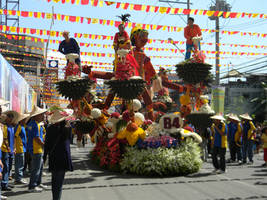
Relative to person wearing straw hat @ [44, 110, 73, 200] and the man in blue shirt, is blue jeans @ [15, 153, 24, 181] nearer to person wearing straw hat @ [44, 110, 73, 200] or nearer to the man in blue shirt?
person wearing straw hat @ [44, 110, 73, 200]

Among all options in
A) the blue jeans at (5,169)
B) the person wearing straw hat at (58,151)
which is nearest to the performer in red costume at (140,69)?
the blue jeans at (5,169)

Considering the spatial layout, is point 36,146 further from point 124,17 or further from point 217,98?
point 217,98

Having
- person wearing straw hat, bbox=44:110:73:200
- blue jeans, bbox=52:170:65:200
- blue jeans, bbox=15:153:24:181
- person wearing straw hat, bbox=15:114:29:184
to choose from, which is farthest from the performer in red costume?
blue jeans, bbox=52:170:65:200

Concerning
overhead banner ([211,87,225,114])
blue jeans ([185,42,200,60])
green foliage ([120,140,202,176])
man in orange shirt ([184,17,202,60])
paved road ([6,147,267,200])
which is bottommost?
A: paved road ([6,147,267,200])

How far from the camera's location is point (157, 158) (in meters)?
9.73

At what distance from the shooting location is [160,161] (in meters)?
9.67

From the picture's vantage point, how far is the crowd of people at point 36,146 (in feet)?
20.4

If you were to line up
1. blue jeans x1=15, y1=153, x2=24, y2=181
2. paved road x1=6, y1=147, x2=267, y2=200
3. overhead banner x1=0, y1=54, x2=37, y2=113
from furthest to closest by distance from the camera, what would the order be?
overhead banner x1=0, y1=54, x2=37, y2=113 → blue jeans x1=15, y1=153, x2=24, y2=181 → paved road x1=6, y1=147, x2=267, y2=200

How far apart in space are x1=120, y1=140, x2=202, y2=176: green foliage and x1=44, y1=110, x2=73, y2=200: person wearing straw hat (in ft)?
12.6

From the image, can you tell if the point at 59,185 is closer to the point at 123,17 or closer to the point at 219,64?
the point at 123,17

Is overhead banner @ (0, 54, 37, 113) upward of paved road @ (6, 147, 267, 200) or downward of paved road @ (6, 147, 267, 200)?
upward

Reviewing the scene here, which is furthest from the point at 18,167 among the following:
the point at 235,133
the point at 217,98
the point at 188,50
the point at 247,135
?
the point at 217,98

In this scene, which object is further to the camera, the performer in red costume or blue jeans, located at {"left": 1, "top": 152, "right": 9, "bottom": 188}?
the performer in red costume

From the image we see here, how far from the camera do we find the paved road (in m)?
7.15
